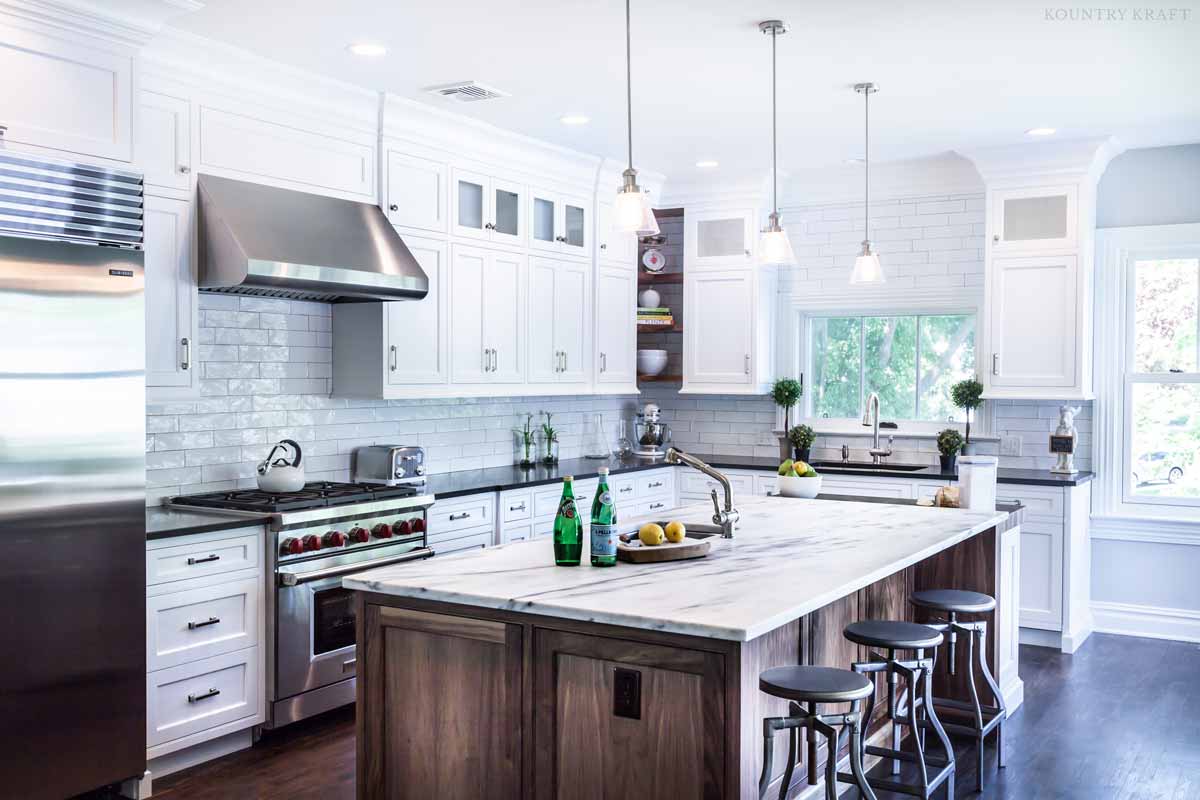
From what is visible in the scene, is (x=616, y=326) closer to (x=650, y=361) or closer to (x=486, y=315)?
(x=650, y=361)

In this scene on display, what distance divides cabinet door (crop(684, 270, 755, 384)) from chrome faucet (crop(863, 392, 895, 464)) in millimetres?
775

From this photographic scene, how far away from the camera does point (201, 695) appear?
3.97 meters

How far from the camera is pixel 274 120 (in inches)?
180

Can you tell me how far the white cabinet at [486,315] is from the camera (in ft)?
18.1

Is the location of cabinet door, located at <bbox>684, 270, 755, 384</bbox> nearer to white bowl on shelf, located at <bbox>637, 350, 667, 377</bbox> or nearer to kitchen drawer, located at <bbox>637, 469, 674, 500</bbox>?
white bowl on shelf, located at <bbox>637, 350, 667, 377</bbox>

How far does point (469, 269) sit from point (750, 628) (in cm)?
354

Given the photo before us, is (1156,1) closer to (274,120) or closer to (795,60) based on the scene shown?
(795,60)

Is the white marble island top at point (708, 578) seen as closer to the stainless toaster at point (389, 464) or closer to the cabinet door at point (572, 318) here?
the stainless toaster at point (389, 464)

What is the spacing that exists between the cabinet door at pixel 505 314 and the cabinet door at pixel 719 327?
5.11ft

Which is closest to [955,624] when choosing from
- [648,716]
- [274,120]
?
[648,716]

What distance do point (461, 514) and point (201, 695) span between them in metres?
1.56

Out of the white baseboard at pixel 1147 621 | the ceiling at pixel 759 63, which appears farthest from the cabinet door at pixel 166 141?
the white baseboard at pixel 1147 621

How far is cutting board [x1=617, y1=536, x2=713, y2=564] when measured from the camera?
3.25 m

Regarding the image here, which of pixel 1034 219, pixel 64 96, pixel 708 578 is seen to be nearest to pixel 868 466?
pixel 1034 219
